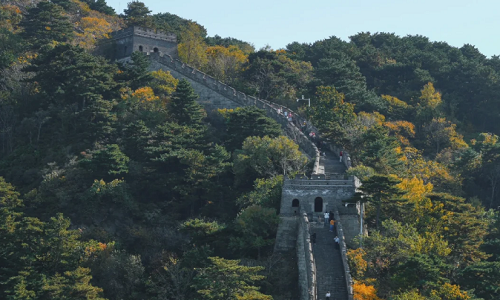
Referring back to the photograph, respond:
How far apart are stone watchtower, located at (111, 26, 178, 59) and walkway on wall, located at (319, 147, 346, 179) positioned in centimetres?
2864

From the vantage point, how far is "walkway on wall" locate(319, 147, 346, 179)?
57375mm

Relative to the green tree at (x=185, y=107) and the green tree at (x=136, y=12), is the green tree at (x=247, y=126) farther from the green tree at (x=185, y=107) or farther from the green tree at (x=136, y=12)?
the green tree at (x=136, y=12)

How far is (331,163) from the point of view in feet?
196

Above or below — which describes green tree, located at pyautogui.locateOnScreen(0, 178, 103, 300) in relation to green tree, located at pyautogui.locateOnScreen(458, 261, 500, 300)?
below

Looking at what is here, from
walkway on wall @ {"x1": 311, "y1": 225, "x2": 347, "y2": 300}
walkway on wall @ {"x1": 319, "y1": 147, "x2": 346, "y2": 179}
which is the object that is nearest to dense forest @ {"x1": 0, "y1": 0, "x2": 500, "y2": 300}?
walkway on wall @ {"x1": 311, "y1": 225, "x2": 347, "y2": 300}

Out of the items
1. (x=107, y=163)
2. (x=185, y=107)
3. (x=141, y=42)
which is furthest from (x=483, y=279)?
(x=141, y=42)

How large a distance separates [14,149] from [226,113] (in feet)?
60.8

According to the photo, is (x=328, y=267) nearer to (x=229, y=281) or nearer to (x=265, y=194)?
(x=229, y=281)

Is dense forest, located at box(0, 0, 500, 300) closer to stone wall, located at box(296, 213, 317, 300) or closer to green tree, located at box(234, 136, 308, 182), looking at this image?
green tree, located at box(234, 136, 308, 182)

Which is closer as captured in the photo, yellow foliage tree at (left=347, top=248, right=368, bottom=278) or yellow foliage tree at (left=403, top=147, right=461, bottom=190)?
yellow foliage tree at (left=347, top=248, right=368, bottom=278)

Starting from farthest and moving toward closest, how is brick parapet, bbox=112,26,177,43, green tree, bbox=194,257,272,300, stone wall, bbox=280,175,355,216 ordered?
brick parapet, bbox=112,26,177,43 → stone wall, bbox=280,175,355,216 → green tree, bbox=194,257,272,300

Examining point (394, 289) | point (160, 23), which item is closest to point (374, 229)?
point (394, 289)

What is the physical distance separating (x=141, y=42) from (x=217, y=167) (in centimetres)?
2827

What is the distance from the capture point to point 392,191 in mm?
49875
